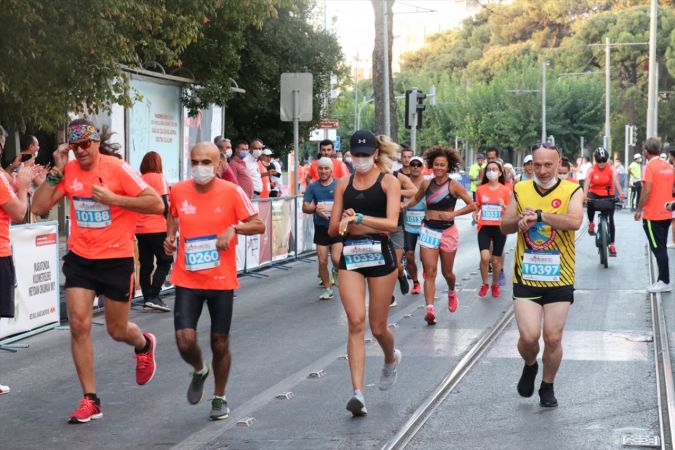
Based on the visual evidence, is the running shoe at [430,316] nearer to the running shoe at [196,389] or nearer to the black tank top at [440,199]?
the black tank top at [440,199]

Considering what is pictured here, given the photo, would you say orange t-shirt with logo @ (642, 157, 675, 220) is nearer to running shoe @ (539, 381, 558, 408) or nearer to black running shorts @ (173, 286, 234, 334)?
running shoe @ (539, 381, 558, 408)

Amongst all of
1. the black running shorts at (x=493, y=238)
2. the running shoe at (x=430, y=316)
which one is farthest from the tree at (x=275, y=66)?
the running shoe at (x=430, y=316)

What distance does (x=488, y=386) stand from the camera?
8.56m

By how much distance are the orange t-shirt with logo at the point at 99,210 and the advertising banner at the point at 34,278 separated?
3.51m

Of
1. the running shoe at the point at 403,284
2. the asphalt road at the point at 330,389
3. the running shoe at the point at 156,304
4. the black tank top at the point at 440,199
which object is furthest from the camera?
the running shoe at the point at 403,284

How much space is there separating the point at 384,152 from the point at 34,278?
4.64 meters

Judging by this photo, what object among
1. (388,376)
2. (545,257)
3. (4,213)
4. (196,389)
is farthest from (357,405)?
(4,213)

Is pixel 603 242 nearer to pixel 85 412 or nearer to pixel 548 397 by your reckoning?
pixel 548 397

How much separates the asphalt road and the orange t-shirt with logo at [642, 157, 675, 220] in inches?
59.5

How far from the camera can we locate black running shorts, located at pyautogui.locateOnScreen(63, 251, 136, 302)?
7504 millimetres

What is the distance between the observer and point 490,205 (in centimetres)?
1459

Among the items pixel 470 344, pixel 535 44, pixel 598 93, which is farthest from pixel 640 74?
pixel 470 344

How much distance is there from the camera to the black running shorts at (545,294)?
7578 millimetres

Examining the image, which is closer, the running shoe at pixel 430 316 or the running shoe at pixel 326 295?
the running shoe at pixel 430 316
